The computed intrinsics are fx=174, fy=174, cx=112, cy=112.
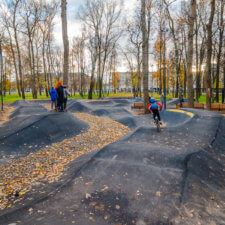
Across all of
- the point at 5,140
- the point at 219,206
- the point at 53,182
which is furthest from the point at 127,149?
the point at 5,140

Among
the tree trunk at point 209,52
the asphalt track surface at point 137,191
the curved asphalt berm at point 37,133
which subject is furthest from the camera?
the tree trunk at point 209,52

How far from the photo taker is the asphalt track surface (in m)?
3.19

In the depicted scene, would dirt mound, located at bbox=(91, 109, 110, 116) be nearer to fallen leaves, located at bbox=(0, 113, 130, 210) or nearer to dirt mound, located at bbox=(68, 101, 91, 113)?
dirt mound, located at bbox=(68, 101, 91, 113)

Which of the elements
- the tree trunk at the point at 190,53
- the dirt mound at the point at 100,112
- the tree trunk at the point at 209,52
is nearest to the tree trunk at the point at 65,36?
the dirt mound at the point at 100,112

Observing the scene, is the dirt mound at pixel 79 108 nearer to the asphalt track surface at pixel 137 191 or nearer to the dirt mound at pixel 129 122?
the dirt mound at pixel 129 122

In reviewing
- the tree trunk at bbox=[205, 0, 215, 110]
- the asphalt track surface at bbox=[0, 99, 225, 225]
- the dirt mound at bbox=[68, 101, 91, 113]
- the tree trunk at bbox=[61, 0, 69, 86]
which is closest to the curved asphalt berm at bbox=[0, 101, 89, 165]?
the asphalt track surface at bbox=[0, 99, 225, 225]

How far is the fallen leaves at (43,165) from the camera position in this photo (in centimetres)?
448

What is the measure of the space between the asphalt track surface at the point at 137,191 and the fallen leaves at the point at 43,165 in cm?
35

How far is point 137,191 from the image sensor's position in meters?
3.87

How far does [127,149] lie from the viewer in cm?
588

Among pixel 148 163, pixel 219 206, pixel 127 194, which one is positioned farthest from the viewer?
pixel 148 163

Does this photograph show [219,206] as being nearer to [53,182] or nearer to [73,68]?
[53,182]

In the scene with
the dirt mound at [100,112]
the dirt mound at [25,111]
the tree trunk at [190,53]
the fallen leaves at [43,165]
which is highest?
the tree trunk at [190,53]

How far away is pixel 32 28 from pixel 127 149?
1151 inches
